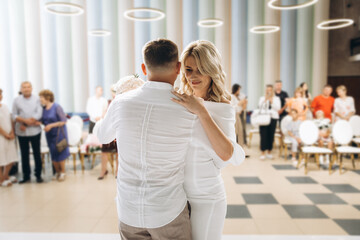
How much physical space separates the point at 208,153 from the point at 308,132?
4.86m

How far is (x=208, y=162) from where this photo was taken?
1.39 meters

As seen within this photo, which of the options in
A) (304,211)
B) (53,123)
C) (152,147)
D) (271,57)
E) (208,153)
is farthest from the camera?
(271,57)

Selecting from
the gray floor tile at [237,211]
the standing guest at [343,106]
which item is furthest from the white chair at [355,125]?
the gray floor tile at [237,211]

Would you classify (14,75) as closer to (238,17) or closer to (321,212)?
(238,17)

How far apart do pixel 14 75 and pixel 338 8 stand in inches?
435

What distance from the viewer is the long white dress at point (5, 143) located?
15.9 ft

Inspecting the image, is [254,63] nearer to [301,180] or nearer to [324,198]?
[301,180]

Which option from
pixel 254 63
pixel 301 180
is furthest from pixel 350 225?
pixel 254 63

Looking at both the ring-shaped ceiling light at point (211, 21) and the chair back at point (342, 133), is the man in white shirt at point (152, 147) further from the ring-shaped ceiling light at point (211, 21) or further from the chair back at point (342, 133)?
the ring-shaped ceiling light at point (211, 21)

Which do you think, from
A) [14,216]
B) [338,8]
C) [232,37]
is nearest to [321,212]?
[14,216]

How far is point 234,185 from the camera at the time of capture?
192 inches

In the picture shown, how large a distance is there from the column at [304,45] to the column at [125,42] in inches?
216

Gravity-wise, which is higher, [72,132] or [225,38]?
[225,38]

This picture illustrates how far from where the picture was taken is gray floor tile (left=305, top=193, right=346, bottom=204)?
409cm
